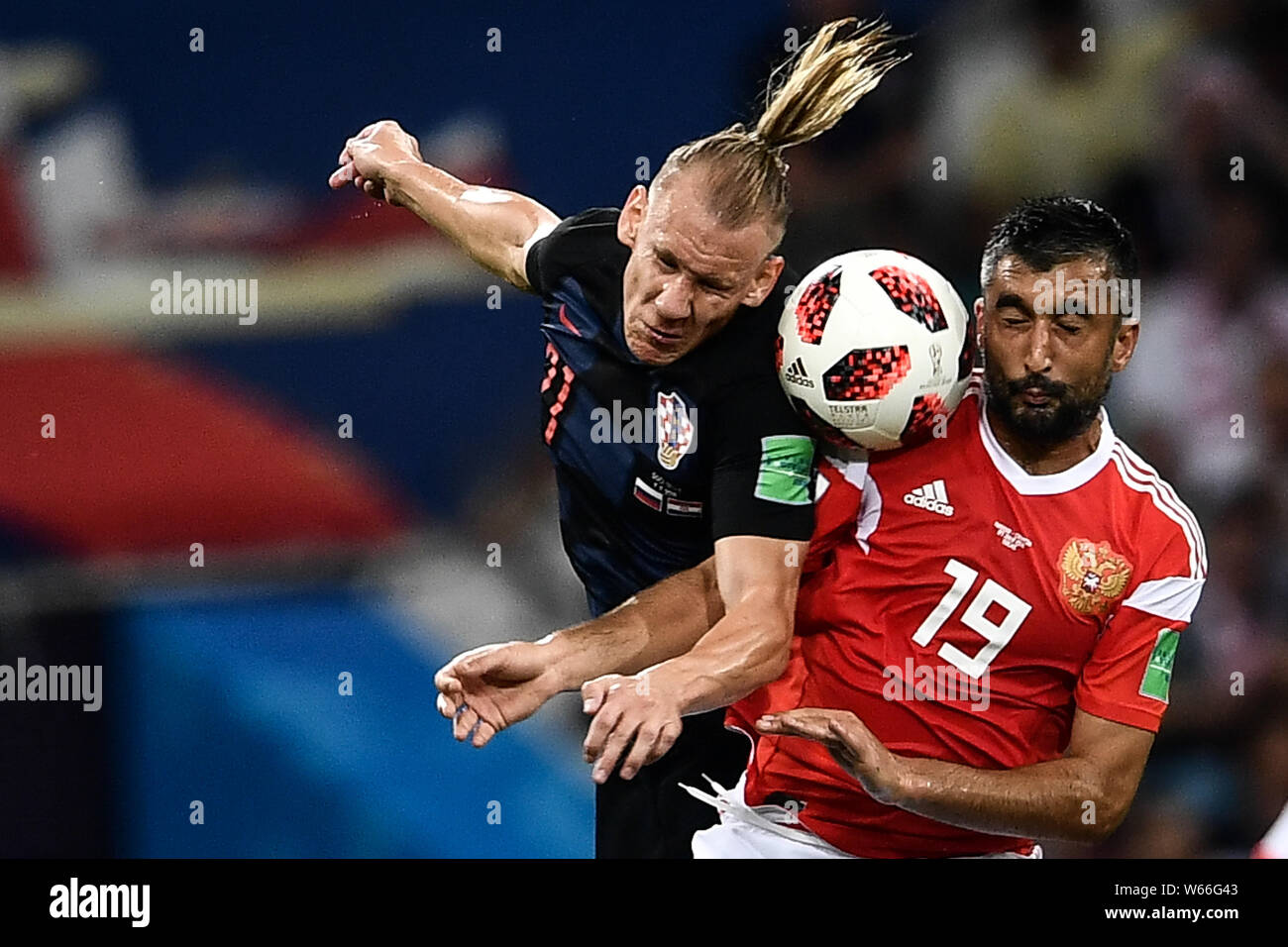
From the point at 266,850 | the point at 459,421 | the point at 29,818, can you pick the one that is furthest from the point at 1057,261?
the point at 29,818

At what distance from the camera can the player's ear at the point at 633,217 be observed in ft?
8.97

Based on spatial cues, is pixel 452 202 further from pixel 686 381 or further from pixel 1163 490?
pixel 1163 490

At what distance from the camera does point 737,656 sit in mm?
2521

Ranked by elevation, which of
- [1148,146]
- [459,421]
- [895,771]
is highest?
[1148,146]

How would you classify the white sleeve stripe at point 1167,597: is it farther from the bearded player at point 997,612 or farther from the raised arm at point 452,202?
the raised arm at point 452,202

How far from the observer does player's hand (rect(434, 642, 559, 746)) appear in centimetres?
259

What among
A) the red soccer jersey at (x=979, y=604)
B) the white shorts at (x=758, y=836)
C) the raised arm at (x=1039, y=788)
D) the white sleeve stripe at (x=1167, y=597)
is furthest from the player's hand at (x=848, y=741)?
the white sleeve stripe at (x=1167, y=597)

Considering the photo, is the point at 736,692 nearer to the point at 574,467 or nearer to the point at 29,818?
the point at 574,467

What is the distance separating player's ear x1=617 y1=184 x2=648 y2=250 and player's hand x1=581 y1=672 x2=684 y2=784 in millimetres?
821

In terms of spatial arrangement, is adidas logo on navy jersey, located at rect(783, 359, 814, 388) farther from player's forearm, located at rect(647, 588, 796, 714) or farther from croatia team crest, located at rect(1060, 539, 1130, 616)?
croatia team crest, located at rect(1060, 539, 1130, 616)

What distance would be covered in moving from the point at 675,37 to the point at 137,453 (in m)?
1.66

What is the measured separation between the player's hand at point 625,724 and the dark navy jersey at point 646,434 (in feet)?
1.43

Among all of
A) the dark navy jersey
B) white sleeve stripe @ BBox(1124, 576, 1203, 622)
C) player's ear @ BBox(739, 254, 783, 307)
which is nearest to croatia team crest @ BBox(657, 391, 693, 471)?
the dark navy jersey

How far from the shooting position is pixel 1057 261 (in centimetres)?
253
